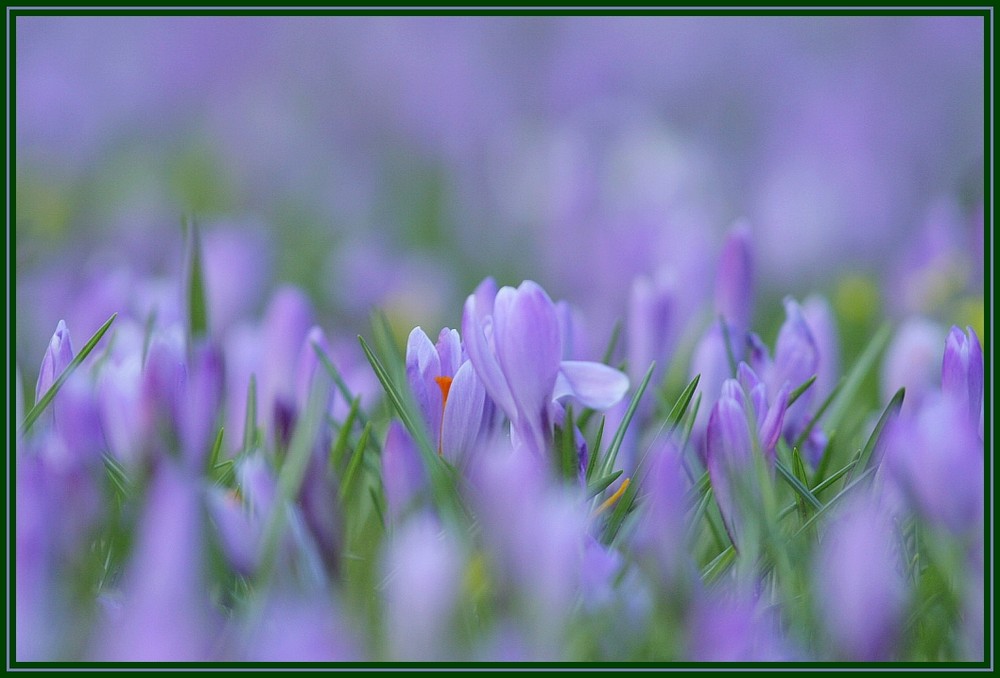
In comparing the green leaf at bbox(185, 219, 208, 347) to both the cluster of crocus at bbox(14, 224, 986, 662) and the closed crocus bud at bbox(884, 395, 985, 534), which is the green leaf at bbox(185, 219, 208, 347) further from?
the closed crocus bud at bbox(884, 395, 985, 534)

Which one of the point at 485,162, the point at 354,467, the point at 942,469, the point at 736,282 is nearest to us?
the point at 942,469

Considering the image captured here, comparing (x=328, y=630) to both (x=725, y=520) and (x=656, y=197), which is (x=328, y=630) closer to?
(x=725, y=520)

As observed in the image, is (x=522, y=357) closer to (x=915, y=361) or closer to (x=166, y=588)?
(x=166, y=588)

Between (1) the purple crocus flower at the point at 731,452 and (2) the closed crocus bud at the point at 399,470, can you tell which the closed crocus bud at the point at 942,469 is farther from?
(2) the closed crocus bud at the point at 399,470

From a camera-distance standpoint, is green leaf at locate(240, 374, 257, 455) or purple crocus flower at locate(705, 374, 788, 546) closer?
purple crocus flower at locate(705, 374, 788, 546)

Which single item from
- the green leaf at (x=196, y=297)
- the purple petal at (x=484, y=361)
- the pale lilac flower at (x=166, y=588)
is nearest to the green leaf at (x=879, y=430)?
the purple petal at (x=484, y=361)

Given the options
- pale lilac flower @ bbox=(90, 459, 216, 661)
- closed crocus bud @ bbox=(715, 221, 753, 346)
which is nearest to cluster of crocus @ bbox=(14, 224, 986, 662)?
pale lilac flower @ bbox=(90, 459, 216, 661)

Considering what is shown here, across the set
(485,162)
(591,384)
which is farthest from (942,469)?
(485,162)
